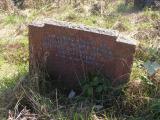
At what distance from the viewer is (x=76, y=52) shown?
429 centimetres

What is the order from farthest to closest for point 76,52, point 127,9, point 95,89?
1. point 127,9
2. point 76,52
3. point 95,89

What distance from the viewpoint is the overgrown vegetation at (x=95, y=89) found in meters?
3.94

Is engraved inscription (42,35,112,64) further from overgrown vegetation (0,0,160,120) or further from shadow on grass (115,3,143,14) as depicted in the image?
shadow on grass (115,3,143,14)

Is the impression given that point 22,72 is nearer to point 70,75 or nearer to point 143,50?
point 70,75

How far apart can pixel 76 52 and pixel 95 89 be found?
498mm

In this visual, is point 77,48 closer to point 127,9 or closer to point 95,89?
point 95,89

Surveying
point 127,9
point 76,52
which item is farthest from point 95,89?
point 127,9

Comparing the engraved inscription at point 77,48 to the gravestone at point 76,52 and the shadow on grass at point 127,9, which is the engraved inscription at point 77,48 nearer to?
the gravestone at point 76,52

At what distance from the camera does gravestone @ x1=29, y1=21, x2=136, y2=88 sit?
4062 millimetres

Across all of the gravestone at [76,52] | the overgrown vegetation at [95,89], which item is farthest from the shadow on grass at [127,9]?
the gravestone at [76,52]

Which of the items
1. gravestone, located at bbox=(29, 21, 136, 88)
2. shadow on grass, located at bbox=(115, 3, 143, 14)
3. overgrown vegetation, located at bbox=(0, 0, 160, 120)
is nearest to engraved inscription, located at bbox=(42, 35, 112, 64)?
gravestone, located at bbox=(29, 21, 136, 88)

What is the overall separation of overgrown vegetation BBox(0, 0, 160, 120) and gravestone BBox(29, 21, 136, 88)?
0.47ft

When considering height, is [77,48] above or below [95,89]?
above

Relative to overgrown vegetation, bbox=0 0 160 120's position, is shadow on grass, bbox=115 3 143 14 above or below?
above
